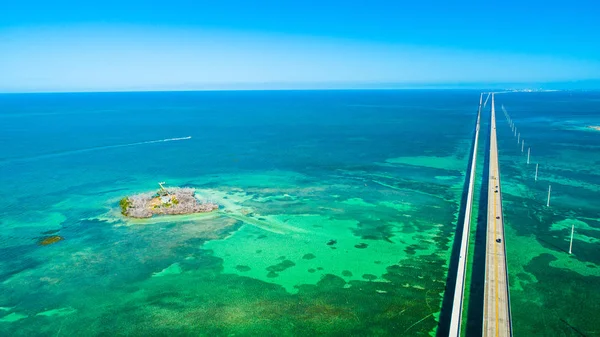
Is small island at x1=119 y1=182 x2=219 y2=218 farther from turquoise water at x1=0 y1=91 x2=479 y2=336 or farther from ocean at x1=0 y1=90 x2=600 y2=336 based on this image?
ocean at x1=0 y1=90 x2=600 y2=336

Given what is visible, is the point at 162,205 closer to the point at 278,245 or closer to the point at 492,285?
the point at 278,245

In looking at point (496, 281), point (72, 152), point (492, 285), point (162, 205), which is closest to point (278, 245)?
point (162, 205)

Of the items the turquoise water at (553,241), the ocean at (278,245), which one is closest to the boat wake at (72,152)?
the ocean at (278,245)

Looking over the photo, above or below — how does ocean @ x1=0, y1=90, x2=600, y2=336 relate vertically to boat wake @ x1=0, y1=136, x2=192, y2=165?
below

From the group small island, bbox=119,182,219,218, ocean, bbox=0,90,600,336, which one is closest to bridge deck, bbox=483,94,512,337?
ocean, bbox=0,90,600,336

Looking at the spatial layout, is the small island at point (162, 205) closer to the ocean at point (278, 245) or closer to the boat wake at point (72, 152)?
the ocean at point (278, 245)
